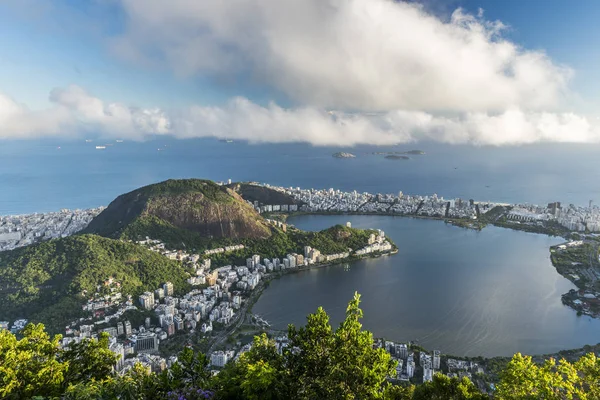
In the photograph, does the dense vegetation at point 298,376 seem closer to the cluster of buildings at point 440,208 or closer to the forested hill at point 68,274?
the forested hill at point 68,274

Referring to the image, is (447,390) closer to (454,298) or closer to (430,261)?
(454,298)

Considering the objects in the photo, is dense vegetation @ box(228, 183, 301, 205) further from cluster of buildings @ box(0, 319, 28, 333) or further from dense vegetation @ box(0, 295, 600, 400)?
dense vegetation @ box(0, 295, 600, 400)

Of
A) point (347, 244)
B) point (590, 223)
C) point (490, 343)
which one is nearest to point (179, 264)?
point (347, 244)

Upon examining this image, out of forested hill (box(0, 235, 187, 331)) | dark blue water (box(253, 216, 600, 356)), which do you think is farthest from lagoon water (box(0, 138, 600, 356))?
forested hill (box(0, 235, 187, 331))

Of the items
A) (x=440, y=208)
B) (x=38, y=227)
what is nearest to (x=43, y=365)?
(x=38, y=227)

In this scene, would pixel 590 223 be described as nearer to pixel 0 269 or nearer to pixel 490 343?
pixel 490 343

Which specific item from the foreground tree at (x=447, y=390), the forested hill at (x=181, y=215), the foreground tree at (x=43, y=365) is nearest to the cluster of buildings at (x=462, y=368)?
the foreground tree at (x=447, y=390)
